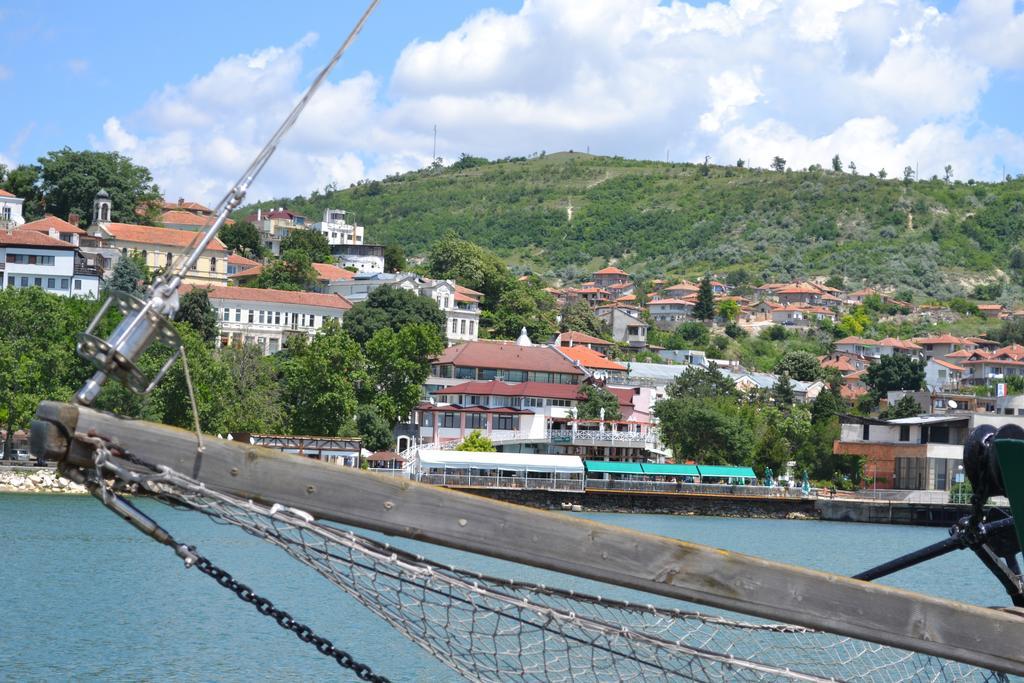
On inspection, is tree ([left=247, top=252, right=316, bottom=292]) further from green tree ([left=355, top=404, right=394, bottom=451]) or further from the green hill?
the green hill

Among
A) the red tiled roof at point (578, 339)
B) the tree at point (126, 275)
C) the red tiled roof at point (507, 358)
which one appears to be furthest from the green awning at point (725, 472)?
the red tiled roof at point (578, 339)

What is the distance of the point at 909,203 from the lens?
633 feet

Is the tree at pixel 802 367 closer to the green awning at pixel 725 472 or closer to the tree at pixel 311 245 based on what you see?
the tree at pixel 311 245

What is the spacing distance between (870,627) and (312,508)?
2.32m

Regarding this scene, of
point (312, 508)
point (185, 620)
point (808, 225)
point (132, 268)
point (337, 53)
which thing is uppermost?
point (808, 225)

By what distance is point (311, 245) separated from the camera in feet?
390

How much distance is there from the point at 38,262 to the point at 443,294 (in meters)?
27.6

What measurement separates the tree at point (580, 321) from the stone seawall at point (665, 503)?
4647 centimetres

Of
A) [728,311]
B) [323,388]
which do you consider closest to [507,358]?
[323,388]

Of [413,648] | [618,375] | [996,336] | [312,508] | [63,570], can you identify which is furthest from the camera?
[996,336]

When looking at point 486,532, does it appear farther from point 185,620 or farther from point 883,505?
point 883,505

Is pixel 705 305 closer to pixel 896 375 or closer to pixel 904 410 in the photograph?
pixel 896 375

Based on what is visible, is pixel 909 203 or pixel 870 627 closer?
pixel 870 627

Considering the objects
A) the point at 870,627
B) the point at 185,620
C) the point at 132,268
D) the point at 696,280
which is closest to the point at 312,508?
the point at 870,627
